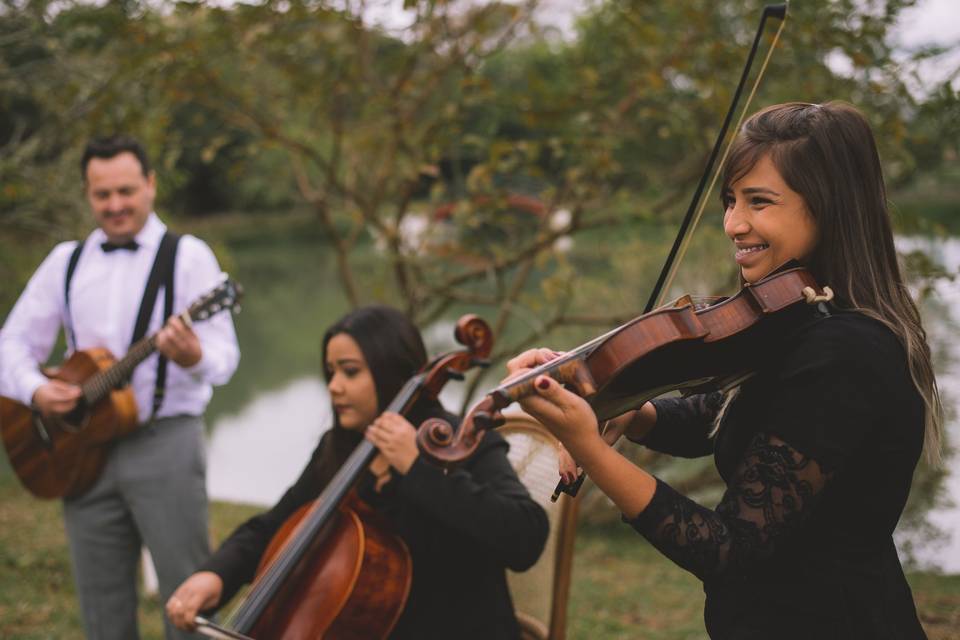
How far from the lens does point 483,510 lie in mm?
2059

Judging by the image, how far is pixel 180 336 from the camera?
8.96ft

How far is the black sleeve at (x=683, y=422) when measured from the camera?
159 cm

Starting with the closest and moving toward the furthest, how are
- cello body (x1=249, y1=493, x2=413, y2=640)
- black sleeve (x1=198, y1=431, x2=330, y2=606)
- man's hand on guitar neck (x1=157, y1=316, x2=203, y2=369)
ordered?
cello body (x1=249, y1=493, x2=413, y2=640) < black sleeve (x1=198, y1=431, x2=330, y2=606) < man's hand on guitar neck (x1=157, y1=316, x2=203, y2=369)

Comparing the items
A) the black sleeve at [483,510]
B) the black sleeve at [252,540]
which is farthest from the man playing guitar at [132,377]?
the black sleeve at [483,510]

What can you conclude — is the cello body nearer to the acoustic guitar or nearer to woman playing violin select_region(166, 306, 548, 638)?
woman playing violin select_region(166, 306, 548, 638)

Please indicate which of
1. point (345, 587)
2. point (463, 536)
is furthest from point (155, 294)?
point (463, 536)

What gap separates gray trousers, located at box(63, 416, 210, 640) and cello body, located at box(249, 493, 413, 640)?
880 millimetres

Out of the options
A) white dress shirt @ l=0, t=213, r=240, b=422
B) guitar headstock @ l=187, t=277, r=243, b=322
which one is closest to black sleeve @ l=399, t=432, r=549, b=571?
guitar headstock @ l=187, t=277, r=243, b=322

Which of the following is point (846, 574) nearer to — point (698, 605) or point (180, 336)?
point (180, 336)

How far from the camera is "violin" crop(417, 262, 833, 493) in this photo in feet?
3.97

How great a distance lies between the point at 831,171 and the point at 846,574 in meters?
0.60

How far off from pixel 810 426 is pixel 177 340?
204cm

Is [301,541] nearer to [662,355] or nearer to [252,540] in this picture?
[252,540]

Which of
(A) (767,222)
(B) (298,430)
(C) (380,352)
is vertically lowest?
(B) (298,430)
